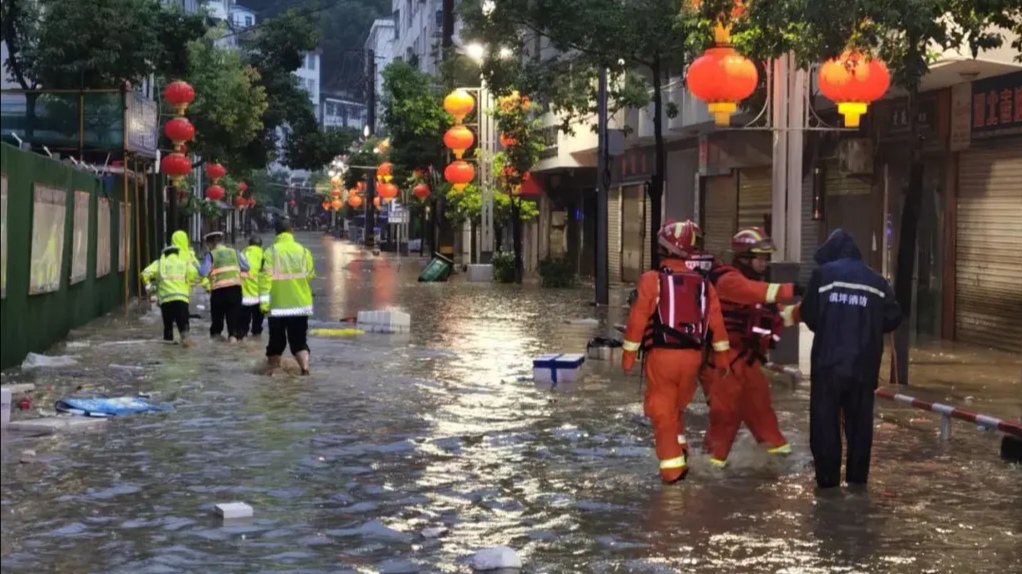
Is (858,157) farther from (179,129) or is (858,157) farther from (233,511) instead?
(233,511)

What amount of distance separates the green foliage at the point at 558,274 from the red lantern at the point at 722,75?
82.2 ft

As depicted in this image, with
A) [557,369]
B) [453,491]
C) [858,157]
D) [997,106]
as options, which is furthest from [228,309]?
[453,491]

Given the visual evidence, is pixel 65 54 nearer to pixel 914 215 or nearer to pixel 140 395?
pixel 140 395

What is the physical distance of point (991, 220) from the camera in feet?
72.0

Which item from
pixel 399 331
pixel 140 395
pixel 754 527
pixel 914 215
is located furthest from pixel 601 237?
pixel 754 527

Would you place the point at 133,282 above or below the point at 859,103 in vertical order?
→ below

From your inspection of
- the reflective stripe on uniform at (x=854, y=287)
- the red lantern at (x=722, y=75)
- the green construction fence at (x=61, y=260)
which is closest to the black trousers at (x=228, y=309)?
the green construction fence at (x=61, y=260)

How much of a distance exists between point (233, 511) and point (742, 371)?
3.73 m

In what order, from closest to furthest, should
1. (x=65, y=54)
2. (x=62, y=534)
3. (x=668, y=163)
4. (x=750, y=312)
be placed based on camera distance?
(x=62, y=534) < (x=750, y=312) < (x=65, y=54) < (x=668, y=163)

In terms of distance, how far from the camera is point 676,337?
10.3m

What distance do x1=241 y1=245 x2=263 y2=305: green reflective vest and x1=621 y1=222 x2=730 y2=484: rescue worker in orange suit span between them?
11.9 m

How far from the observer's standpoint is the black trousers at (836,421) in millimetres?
10148

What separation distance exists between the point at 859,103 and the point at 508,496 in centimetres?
824

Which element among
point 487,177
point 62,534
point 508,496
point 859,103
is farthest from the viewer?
point 487,177
